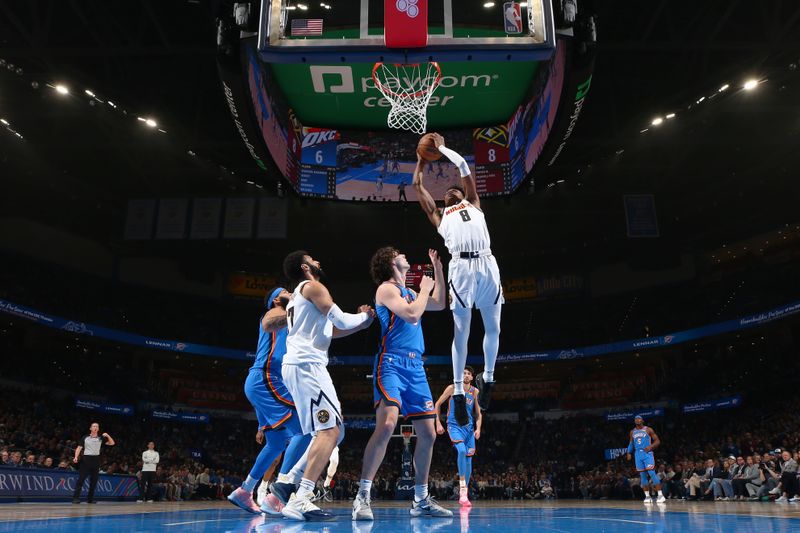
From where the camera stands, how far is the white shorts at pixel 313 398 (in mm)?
5016

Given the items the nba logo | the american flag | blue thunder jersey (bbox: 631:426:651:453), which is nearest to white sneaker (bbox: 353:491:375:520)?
the american flag

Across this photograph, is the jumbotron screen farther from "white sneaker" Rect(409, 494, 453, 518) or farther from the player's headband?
"white sneaker" Rect(409, 494, 453, 518)

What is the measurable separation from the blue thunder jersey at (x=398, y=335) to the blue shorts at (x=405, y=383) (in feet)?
0.20

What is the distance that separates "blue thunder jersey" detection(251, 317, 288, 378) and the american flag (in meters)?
3.22

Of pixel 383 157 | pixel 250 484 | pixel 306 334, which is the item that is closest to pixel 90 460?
pixel 250 484

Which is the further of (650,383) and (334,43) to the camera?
(650,383)

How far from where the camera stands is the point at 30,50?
45.2 ft

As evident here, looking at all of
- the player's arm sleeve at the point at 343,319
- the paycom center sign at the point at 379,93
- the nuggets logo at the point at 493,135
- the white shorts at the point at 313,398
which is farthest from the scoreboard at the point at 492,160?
the white shorts at the point at 313,398

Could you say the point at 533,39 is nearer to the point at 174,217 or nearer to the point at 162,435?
the point at 174,217

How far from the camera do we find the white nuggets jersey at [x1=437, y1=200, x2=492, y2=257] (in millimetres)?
6035

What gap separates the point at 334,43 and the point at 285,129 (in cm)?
602

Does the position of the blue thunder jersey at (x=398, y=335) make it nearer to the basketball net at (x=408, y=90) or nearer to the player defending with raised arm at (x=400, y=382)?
the player defending with raised arm at (x=400, y=382)

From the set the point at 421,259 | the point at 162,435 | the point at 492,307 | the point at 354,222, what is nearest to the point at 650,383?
the point at 421,259

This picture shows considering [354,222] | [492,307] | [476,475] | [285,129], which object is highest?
[354,222]
